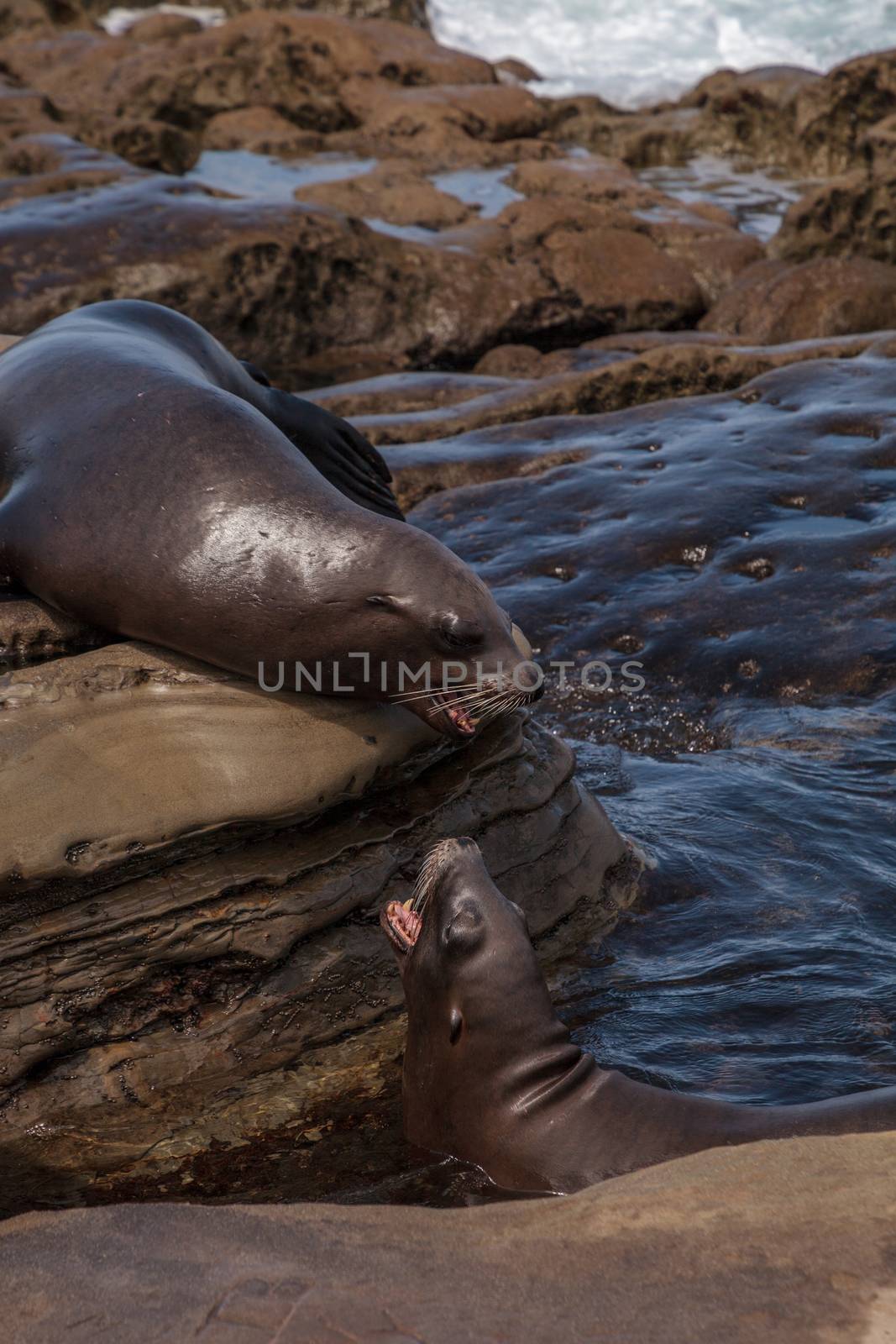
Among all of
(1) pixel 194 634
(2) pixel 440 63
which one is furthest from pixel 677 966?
(2) pixel 440 63

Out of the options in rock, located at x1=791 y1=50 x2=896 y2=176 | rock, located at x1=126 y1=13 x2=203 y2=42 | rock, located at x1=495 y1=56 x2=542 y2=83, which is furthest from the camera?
rock, located at x1=495 y1=56 x2=542 y2=83

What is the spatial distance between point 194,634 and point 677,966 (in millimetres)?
2031

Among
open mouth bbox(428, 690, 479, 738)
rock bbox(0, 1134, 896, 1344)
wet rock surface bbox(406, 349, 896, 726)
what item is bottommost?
wet rock surface bbox(406, 349, 896, 726)

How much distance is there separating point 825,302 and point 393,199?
648 cm

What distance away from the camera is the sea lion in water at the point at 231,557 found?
15.2ft

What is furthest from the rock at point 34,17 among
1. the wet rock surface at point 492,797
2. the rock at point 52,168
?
the wet rock surface at point 492,797

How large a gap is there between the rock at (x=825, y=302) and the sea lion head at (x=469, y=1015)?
35.1 ft

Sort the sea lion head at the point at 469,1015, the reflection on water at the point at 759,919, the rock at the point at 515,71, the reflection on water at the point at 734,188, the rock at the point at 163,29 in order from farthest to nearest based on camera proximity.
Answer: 1. the rock at the point at 515,71
2. the rock at the point at 163,29
3. the reflection on water at the point at 734,188
4. the reflection on water at the point at 759,919
5. the sea lion head at the point at 469,1015

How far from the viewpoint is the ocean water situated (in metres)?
40.5

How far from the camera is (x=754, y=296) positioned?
15148 mm

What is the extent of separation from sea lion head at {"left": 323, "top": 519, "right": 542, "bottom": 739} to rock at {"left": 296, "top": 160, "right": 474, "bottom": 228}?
1360 centimetres

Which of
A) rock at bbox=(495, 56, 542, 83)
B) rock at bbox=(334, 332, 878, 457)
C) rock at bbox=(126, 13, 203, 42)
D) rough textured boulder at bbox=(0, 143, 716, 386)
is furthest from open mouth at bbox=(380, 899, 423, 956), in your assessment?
rock at bbox=(495, 56, 542, 83)

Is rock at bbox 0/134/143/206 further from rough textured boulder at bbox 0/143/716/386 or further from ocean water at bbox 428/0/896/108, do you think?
ocean water at bbox 428/0/896/108

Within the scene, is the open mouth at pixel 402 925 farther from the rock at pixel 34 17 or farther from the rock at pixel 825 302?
the rock at pixel 34 17
